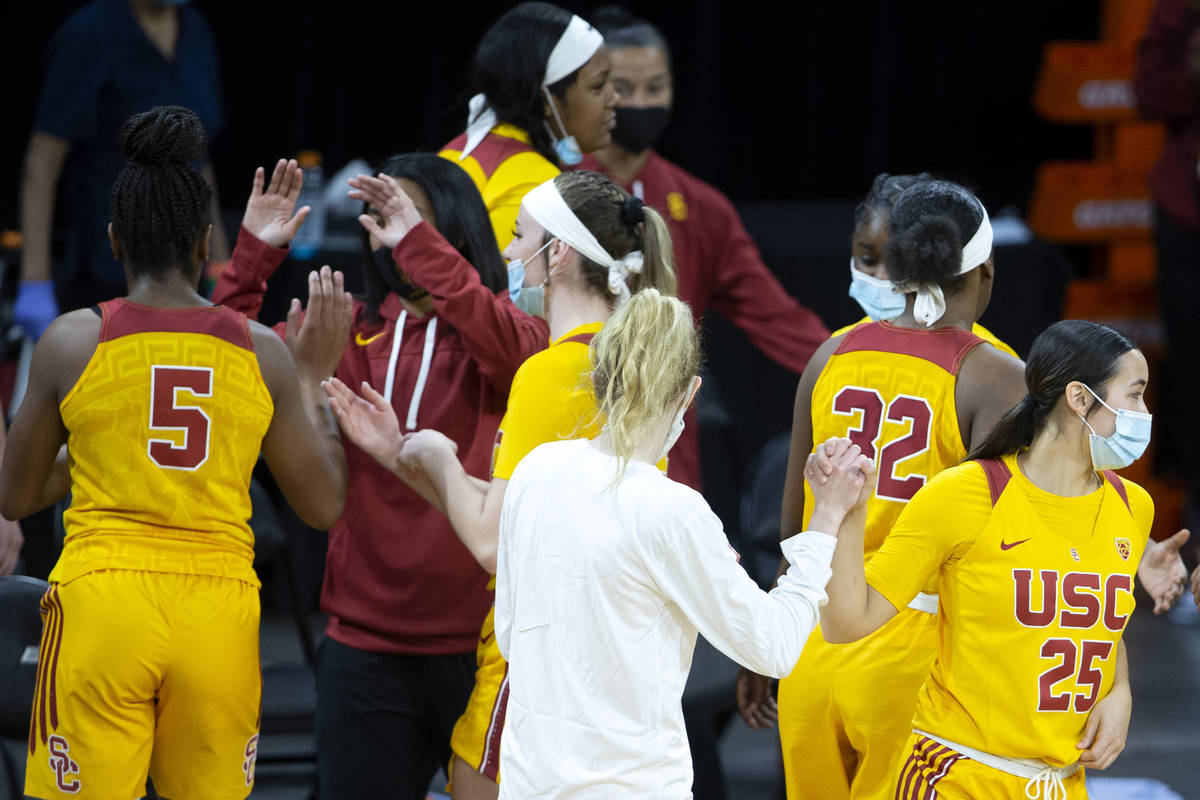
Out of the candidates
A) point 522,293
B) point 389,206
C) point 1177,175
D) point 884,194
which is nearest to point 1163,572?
point 884,194

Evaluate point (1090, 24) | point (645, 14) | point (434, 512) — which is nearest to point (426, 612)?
point (434, 512)

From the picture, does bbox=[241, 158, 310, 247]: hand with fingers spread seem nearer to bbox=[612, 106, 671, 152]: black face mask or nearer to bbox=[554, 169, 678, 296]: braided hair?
bbox=[554, 169, 678, 296]: braided hair

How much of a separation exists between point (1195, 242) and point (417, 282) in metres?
4.93

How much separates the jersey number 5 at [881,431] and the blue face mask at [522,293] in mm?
613

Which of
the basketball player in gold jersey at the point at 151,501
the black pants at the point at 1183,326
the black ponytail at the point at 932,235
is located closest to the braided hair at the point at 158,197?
the basketball player in gold jersey at the point at 151,501

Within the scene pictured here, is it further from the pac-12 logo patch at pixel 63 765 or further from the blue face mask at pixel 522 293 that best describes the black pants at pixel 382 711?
the blue face mask at pixel 522 293

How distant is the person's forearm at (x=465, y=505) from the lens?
8.99 feet

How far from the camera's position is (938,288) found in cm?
288

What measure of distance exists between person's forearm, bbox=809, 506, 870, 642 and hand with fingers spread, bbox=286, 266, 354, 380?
1.12m

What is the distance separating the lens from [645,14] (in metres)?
7.89

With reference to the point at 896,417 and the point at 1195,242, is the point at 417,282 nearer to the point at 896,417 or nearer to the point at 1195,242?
the point at 896,417

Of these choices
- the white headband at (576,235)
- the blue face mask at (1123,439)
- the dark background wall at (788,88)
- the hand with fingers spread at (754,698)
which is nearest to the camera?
the blue face mask at (1123,439)

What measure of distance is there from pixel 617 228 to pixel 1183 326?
4906 mm

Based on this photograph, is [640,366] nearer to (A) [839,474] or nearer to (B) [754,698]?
(A) [839,474]
